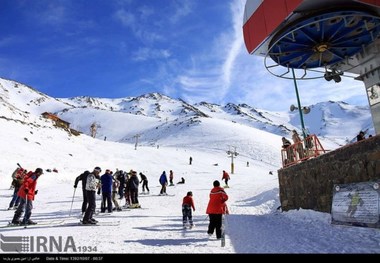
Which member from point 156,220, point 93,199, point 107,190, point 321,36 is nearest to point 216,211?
point 156,220

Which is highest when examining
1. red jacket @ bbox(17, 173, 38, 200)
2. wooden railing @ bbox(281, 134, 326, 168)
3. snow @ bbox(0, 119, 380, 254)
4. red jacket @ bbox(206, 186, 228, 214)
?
wooden railing @ bbox(281, 134, 326, 168)

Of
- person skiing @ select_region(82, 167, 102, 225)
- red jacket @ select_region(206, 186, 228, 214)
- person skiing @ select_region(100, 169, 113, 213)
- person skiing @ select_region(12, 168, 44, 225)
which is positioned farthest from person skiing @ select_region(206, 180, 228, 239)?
person skiing @ select_region(100, 169, 113, 213)

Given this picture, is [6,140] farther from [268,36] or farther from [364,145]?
[364,145]

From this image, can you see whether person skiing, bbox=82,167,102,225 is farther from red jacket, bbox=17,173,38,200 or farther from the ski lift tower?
the ski lift tower

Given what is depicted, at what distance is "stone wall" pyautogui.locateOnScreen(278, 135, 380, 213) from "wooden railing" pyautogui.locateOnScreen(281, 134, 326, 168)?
1.41ft

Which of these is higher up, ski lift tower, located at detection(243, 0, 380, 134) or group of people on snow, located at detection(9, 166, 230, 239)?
ski lift tower, located at detection(243, 0, 380, 134)

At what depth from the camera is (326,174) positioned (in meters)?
11.3

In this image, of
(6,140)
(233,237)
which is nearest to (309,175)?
(233,237)

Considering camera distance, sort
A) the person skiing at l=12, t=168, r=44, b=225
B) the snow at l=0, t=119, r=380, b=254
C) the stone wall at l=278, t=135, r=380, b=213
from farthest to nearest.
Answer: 1. the person skiing at l=12, t=168, r=44, b=225
2. the stone wall at l=278, t=135, r=380, b=213
3. the snow at l=0, t=119, r=380, b=254

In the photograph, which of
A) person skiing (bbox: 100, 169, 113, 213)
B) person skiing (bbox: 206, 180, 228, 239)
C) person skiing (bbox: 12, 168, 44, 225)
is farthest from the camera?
person skiing (bbox: 100, 169, 113, 213)

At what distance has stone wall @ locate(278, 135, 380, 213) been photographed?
30.0ft

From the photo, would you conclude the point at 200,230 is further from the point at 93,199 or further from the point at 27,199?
the point at 27,199

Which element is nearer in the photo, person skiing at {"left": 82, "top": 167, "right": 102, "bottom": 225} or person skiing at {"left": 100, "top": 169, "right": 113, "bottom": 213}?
person skiing at {"left": 82, "top": 167, "right": 102, "bottom": 225}

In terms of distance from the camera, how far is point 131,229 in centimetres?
988
